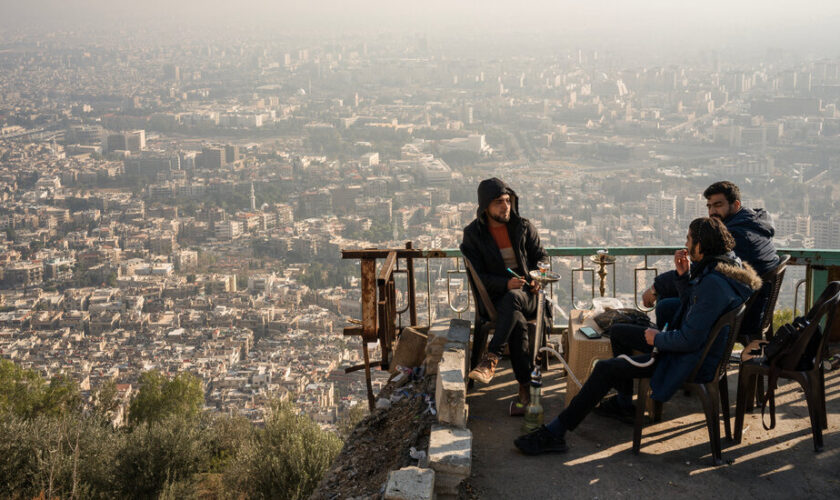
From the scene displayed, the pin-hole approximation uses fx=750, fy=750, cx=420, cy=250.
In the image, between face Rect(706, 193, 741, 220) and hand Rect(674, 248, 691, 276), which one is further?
face Rect(706, 193, 741, 220)

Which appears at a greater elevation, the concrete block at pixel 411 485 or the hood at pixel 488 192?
the hood at pixel 488 192

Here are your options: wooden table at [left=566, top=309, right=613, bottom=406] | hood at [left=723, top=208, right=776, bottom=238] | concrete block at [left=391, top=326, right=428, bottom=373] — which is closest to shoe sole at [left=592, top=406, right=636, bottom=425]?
wooden table at [left=566, top=309, right=613, bottom=406]

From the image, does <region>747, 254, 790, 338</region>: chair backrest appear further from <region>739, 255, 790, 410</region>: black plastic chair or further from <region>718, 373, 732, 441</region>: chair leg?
<region>718, 373, 732, 441</region>: chair leg

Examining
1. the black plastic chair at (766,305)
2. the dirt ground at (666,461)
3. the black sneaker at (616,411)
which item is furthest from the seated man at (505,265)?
the black plastic chair at (766,305)

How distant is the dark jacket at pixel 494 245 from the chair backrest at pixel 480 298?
2 centimetres

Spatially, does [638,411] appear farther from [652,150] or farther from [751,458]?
[652,150]

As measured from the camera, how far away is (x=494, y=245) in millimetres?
4281

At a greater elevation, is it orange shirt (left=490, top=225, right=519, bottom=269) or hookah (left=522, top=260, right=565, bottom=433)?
orange shirt (left=490, top=225, right=519, bottom=269)

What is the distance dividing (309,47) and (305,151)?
5810 centimetres

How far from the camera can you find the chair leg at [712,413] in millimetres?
3225

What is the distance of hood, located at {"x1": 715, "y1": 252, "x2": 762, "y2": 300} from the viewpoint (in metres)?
3.12

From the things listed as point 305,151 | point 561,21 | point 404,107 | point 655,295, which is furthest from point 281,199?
point 561,21

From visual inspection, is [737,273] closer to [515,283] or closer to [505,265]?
[515,283]

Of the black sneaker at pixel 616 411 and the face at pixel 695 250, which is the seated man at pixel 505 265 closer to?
the black sneaker at pixel 616 411
